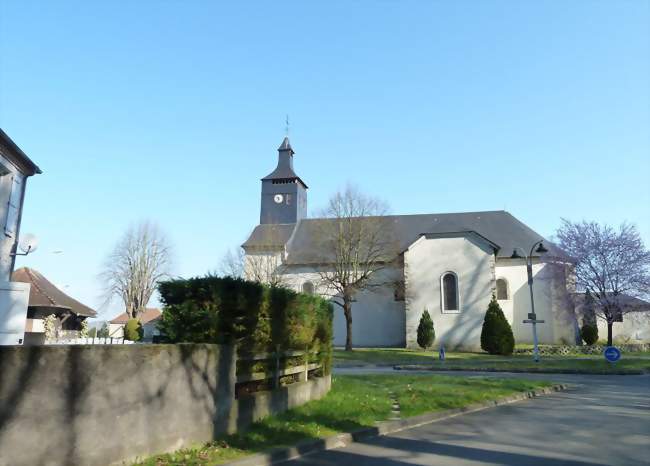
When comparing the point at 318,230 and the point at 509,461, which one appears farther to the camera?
the point at 318,230

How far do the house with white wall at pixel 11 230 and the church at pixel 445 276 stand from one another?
23505 millimetres

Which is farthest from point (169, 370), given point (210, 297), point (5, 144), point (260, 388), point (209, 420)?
point (5, 144)

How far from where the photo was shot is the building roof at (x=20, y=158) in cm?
1483

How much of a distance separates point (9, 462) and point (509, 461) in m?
5.66

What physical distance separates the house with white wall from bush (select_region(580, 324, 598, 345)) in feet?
122

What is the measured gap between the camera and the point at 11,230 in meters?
16.6

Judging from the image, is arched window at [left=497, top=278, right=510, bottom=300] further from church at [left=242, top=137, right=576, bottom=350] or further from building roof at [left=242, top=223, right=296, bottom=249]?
building roof at [left=242, top=223, right=296, bottom=249]

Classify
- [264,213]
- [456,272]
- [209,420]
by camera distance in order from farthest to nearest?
[264,213], [456,272], [209,420]

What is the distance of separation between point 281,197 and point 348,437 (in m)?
41.0

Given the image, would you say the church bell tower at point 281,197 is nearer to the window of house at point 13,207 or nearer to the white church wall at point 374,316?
the white church wall at point 374,316

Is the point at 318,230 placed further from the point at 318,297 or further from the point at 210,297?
the point at 210,297

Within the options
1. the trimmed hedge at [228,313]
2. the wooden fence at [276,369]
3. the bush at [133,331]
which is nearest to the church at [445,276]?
the bush at [133,331]

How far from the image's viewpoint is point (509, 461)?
6195 millimetres

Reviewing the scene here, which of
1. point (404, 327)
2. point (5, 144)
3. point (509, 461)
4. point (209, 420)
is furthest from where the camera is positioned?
point (404, 327)
